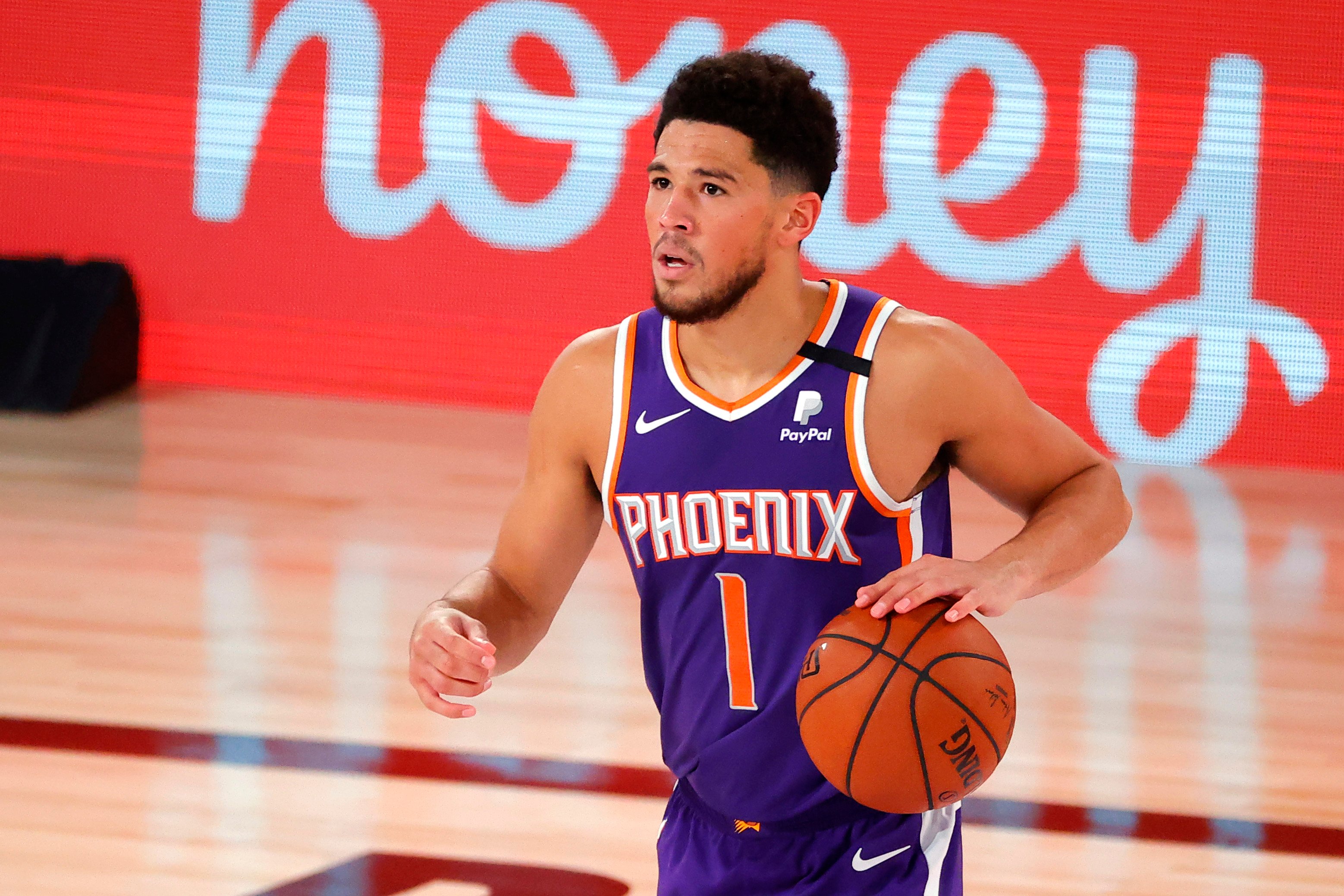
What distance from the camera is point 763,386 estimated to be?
2188mm

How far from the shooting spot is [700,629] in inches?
85.7

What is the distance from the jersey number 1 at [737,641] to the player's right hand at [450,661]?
1.07 feet

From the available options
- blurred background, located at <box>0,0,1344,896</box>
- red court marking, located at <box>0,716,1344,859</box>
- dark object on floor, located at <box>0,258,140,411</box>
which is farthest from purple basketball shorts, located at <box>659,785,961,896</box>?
dark object on floor, located at <box>0,258,140,411</box>

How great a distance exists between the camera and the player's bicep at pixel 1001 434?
7.11 ft

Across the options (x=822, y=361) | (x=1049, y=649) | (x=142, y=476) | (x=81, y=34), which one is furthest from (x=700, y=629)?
(x=81, y=34)

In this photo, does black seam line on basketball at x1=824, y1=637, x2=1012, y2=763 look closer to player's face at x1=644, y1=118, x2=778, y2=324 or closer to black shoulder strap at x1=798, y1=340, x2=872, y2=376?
black shoulder strap at x1=798, y1=340, x2=872, y2=376

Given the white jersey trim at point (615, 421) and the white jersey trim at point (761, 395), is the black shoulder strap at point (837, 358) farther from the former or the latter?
the white jersey trim at point (615, 421)

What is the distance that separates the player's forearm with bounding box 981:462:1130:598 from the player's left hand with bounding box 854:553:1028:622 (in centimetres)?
2

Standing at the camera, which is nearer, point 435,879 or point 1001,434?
point 1001,434

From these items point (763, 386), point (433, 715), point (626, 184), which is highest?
point (626, 184)

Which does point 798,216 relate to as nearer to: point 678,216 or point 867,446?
point 678,216

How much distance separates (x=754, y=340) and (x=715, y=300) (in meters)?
0.11

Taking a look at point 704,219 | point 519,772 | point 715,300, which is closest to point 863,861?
point 715,300

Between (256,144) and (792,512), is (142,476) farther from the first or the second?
(792,512)
